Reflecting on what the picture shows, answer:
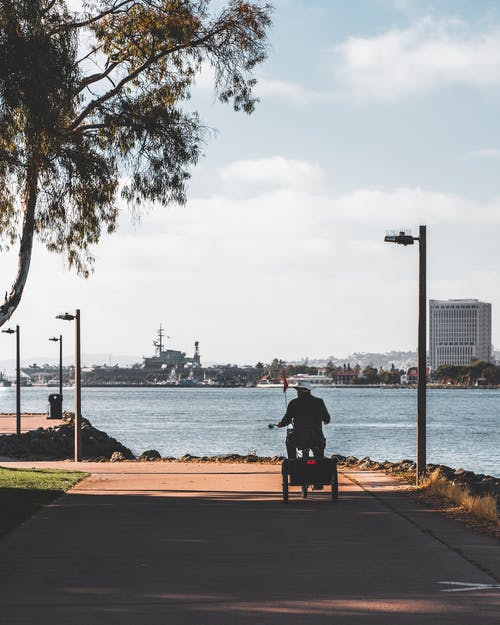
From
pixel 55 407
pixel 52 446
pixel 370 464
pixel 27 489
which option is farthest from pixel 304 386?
pixel 55 407

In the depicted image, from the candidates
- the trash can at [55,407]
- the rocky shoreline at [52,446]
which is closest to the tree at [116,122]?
the rocky shoreline at [52,446]

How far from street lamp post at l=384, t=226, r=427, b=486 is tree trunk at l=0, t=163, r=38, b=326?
699 cm

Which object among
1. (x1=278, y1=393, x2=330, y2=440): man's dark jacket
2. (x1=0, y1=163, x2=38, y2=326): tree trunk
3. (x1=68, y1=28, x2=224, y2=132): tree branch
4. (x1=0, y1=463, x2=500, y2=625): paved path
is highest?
(x1=68, y1=28, x2=224, y2=132): tree branch

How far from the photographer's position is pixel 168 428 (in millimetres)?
89625

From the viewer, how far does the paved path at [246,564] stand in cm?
901

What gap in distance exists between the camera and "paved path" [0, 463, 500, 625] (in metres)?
9.01

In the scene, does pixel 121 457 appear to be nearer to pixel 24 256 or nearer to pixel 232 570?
pixel 24 256

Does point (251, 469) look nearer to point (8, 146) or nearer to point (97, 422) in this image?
point (8, 146)

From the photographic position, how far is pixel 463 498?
17500 mm

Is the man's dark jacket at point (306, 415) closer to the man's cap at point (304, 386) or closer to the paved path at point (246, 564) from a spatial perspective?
the man's cap at point (304, 386)

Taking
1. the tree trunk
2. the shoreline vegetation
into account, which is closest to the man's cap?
the shoreline vegetation

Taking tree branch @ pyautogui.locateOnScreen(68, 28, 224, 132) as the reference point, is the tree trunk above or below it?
below

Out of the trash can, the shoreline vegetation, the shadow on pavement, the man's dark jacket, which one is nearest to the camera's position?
the shadow on pavement

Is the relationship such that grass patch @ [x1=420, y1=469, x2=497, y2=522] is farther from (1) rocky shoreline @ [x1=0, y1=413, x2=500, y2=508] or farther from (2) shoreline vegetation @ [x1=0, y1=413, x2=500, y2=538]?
(1) rocky shoreline @ [x1=0, y1=413, x2=500, y2=508]
